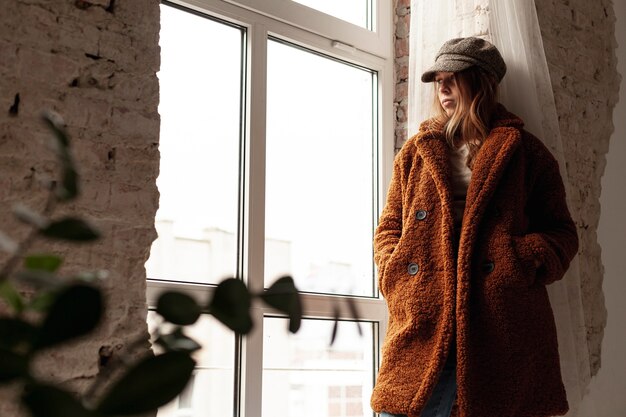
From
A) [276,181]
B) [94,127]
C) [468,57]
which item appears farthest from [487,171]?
[94,127]

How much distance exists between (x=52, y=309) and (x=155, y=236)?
1782 millimetres

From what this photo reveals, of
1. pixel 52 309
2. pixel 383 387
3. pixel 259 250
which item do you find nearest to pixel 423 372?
pixel 383 387

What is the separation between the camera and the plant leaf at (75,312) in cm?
23

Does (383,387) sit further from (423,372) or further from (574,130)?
(574,130)

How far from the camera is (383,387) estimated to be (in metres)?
2.21

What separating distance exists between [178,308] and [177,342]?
0.03m

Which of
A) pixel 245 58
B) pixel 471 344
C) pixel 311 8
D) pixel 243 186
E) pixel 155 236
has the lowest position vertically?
pixel 471 344

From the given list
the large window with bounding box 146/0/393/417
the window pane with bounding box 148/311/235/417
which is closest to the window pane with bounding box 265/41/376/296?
the large window with bounding box 146/0/393/417

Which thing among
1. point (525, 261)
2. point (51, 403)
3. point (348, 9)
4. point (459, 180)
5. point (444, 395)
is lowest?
point (444, 395)

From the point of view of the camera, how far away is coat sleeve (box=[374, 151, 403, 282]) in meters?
2.31

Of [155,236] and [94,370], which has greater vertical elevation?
[155,236]

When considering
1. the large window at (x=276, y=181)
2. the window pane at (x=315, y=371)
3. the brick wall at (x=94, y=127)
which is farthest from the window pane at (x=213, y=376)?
the brick wall at (x=94, y=127)

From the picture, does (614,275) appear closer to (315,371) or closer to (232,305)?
(315,371)

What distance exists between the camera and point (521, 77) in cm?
258
